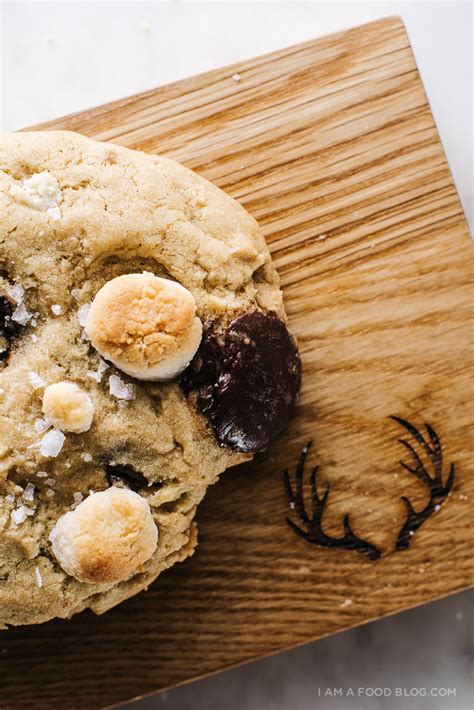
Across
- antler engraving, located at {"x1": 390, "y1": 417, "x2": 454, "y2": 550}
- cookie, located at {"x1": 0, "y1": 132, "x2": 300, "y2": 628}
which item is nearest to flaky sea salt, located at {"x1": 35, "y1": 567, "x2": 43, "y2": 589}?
cookie, located at {"x1": 0, "y1": 132, "x2": 300, "y2": 628}

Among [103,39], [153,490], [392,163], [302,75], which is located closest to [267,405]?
[153,490]

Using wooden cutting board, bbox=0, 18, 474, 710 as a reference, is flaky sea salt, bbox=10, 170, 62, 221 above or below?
above

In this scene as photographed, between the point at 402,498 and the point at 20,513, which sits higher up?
the point at 20,513

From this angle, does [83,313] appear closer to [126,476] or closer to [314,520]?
[126,476]

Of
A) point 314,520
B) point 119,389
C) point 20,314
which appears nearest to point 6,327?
point 20,314

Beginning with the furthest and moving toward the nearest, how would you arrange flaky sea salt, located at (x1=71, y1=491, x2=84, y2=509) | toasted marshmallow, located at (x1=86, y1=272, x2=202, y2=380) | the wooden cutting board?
the wooden cutting board
flaky sea salt, located at (x1=71, y1=491, x2=84, y2=509)
toasted marshmallow, located at (x1=86, y1=272, x2=202, y2=380)

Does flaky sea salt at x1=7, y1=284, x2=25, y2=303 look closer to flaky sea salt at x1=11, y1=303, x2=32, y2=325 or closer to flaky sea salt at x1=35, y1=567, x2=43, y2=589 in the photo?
flaky sea salt at x1=11, y1=303, x2=32, y2=325

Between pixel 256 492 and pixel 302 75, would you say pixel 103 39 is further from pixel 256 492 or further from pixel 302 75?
pixel 256 492

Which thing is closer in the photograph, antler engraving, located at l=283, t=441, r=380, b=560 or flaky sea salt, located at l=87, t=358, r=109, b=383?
flaky sea salt, located at l=87, t=358, r=109, b=383
